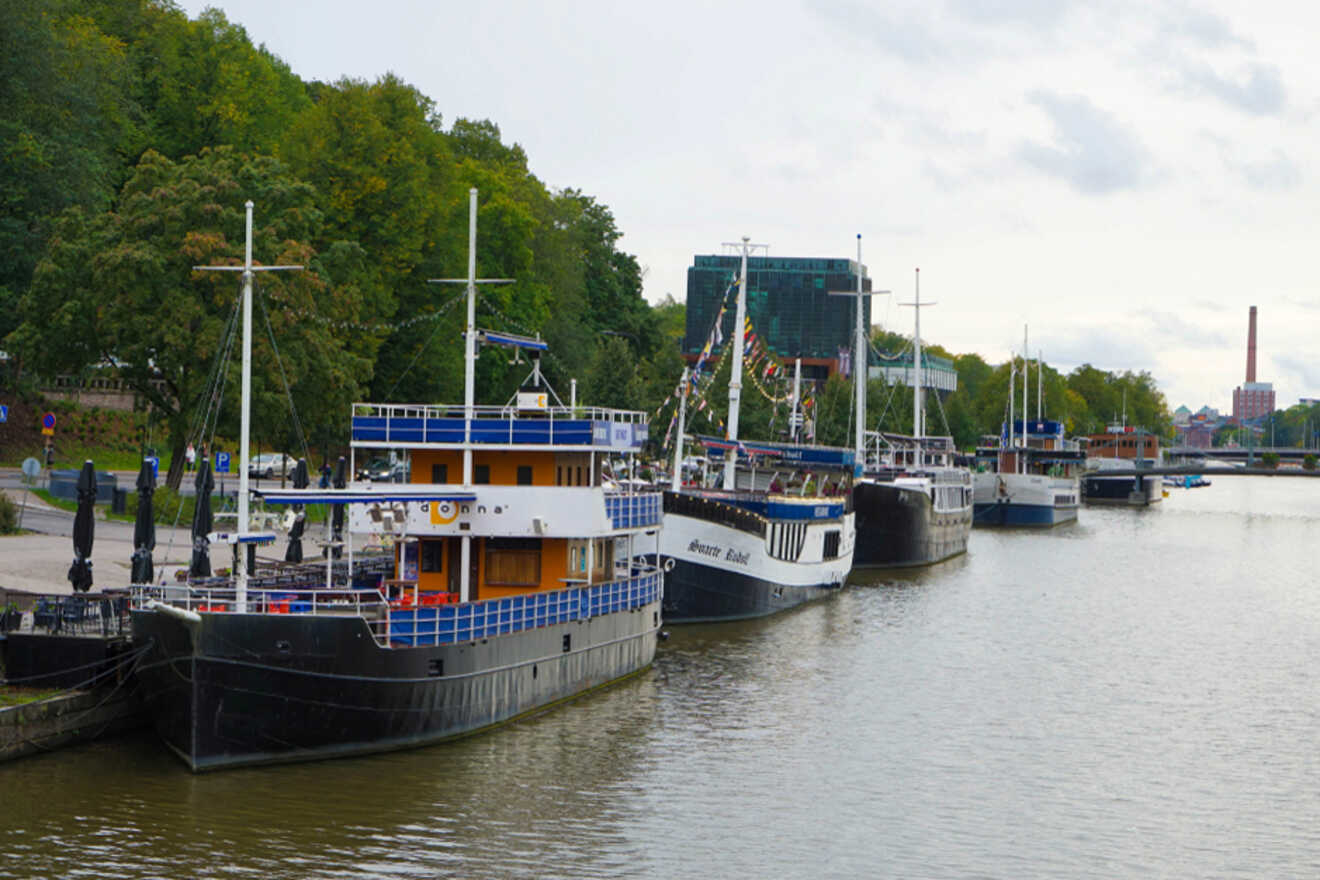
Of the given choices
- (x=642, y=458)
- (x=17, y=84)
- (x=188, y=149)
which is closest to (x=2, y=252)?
(x=17, y=84)

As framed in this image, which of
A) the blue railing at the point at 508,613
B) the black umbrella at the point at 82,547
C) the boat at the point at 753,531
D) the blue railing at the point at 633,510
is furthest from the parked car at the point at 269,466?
the black umbrella at the point at 82,547

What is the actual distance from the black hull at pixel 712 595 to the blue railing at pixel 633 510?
31.1ft

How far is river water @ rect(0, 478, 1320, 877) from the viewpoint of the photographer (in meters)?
26.1

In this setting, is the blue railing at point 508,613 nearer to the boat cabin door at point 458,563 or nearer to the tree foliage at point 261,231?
the boat cabin door at point 458,563

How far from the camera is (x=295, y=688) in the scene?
28.8 meters

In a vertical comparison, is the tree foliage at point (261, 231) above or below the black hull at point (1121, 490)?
above

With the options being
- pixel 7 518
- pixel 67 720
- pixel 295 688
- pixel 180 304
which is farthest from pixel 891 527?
pixel 67 720

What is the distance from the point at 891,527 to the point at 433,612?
52.2 m

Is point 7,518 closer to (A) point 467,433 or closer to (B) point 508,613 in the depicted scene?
(A) point 467,433

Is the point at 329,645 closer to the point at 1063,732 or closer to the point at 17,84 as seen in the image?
the point at 1063,732

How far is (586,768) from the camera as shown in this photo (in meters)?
31.9

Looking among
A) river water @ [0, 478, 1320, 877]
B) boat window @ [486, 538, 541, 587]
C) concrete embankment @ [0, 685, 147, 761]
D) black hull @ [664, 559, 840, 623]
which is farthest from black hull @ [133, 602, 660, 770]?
black hull @ [664, 559, 840, 623]

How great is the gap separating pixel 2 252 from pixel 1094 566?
55700mm

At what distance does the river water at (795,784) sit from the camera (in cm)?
2609
